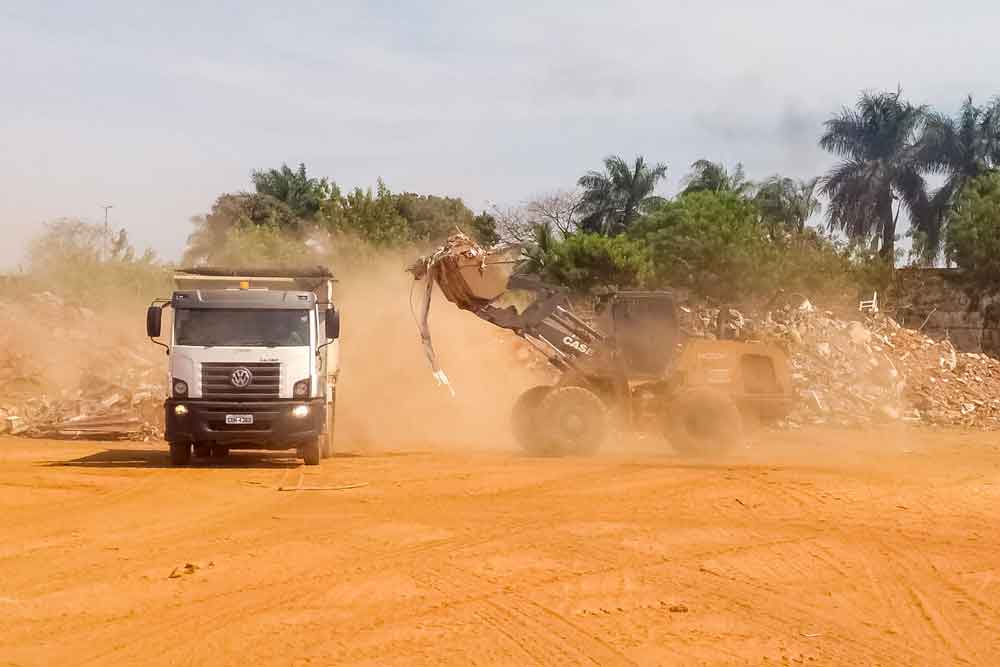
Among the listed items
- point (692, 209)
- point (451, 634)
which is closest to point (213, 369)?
point (451, 634)

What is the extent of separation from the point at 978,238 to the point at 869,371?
19495 mm

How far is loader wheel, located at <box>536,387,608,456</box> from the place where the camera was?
19844 mm

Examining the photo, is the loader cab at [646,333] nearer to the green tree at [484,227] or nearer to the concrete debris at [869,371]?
the concrete debris at [869,371]

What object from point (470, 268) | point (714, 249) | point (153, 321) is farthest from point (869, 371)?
point (153, 321)

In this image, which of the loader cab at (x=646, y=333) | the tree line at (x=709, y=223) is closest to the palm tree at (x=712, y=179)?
the tree line at (x=709, y=223)

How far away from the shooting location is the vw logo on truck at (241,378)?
17.9m

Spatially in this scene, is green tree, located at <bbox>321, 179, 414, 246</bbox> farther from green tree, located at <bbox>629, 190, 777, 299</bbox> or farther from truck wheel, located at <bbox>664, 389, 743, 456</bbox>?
truck wheel, located at <bbox>664, 389, 743, 456</bbox>

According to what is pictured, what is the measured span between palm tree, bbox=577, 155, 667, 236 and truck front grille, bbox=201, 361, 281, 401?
1815 inches

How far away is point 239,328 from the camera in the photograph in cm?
1817

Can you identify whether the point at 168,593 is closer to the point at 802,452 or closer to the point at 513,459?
the point at 513,459

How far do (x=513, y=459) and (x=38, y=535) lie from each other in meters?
9.34

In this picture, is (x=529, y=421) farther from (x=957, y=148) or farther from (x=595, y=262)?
(x=957, y=148)

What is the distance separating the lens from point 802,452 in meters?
22.8

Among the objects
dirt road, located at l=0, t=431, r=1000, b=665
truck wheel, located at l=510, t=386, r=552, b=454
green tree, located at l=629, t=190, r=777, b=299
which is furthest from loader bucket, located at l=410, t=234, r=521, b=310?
green tree, located at l=629, t=190, r=777, b=299
